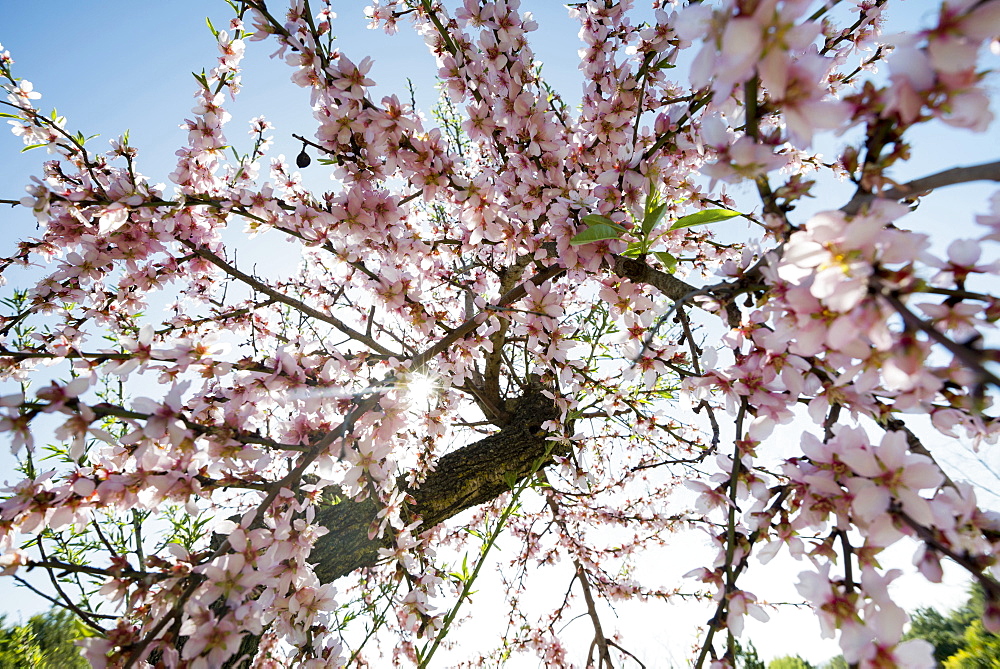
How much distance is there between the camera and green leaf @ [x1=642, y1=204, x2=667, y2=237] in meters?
1.29

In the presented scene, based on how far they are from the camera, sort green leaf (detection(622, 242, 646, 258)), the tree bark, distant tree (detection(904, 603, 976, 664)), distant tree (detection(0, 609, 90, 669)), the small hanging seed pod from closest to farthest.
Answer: green leaf (detection(622, 242, 646, 258)) → the small hanging seed pod → the tree bark → distant tree (detection(0, 609, 90, 669)) → distant tree (detection(904, 603, 976, 664))

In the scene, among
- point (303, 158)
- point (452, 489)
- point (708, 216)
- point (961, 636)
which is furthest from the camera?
point (961, 636)

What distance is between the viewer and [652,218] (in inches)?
51.5

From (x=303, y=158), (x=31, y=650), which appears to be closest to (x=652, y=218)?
(x=303, y=158)

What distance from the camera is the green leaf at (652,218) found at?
1.29 meters

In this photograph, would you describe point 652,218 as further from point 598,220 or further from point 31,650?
point 31,650

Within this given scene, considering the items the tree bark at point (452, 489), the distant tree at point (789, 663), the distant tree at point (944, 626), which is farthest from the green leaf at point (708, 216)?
the distant tree at point (944, 626)

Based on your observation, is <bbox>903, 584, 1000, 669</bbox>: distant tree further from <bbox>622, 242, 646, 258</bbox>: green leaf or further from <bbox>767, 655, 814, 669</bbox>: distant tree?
<bbox>622, 242, 646, 258</bbox>: green leaf

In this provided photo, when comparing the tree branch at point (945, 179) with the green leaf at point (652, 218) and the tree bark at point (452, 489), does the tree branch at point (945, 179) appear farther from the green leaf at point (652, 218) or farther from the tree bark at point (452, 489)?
the tree bark at point (452, 489)

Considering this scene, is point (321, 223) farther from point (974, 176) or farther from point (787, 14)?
point (974, 176)

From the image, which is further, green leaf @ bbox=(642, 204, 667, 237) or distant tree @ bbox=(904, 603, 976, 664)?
distant tree @ bbox=(904, 603, 976, 664)

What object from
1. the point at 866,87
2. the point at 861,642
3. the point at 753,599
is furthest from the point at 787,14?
the point at 753,599

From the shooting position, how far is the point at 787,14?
21.1 inches

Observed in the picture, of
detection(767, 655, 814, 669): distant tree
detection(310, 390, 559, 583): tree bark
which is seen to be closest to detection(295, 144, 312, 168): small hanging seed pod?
detection(310, 390, 559, 583): tree bark
